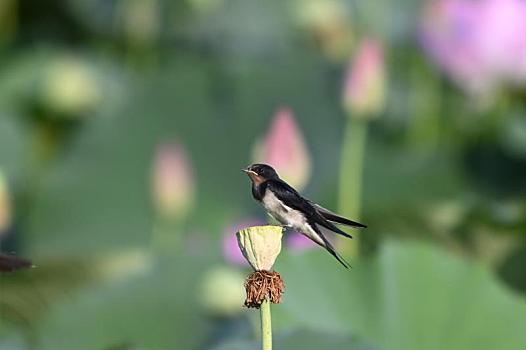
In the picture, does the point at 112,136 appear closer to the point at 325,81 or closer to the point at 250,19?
the point at 325,81

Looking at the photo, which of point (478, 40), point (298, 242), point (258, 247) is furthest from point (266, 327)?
point (478, 40)

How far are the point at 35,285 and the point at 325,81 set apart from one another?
971 millimetres

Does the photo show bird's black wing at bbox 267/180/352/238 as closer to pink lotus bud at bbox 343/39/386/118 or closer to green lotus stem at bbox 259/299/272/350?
green lotus stem at bbox 259/299/272/350

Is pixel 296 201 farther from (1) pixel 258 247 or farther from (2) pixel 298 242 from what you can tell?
(2) pixel 298 242

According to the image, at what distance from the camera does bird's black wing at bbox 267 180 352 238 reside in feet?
2.88

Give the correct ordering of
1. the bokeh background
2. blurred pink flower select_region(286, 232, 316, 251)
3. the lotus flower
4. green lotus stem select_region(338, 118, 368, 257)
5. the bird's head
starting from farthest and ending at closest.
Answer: the lotus flower
green lotus stem select_region(338, 118, 368, 257)
blurred pink flower select_region(286, 232, 316, 251)
the bokeh background
the bird's head

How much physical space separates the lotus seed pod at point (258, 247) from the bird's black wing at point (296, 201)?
6cm

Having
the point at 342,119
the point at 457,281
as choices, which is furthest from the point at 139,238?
the point at 457,281

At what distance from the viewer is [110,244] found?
2.47 m

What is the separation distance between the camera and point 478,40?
2.63 m

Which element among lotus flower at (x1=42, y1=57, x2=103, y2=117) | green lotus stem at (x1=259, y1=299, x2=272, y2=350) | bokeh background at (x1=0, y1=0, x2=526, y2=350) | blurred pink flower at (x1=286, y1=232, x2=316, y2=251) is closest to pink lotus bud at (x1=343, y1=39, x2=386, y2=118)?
bokeh background at (x1=0, y1=0, x2=526, y2=350)

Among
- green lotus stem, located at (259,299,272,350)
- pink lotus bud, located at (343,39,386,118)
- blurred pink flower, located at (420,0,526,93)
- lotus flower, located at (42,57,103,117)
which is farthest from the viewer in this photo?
lotus flower, located at (42,57,103,117)

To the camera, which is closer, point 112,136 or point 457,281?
point 457,281

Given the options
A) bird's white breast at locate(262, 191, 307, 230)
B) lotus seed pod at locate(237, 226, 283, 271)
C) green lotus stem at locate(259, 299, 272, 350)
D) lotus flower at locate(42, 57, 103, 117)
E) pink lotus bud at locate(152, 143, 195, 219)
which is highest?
lotus flower at locate(42, 57, 103, 117)
